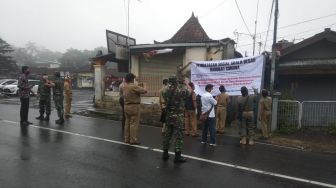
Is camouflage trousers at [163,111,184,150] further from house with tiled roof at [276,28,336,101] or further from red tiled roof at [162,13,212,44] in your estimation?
red tiled roof at [162,13,212,44]

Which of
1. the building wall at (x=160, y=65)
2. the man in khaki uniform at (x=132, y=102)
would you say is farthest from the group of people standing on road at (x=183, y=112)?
the building wall at (x=160, y=65)

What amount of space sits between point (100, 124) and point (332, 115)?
791 cm

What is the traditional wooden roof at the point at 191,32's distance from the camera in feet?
80.7

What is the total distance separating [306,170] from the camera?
7.66 meters

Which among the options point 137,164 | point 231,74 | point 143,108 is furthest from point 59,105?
point 137,164

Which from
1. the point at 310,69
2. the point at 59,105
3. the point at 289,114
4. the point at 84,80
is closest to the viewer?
the point at 289,114

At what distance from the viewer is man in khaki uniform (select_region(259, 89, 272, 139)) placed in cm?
1180

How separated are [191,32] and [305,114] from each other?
13629 mm

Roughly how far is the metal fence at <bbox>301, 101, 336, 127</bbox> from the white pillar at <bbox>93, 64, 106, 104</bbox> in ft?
34.7

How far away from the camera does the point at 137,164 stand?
7.47m

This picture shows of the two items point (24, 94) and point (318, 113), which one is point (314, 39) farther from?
point (24, 94)

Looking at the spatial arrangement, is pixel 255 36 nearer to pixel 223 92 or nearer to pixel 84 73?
pixel 223 92

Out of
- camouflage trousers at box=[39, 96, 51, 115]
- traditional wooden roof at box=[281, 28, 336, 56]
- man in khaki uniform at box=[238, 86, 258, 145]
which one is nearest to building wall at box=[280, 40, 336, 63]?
traditional wooden roof at box=[281, 28, 336, 56]

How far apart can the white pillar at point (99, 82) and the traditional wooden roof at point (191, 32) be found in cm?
612
